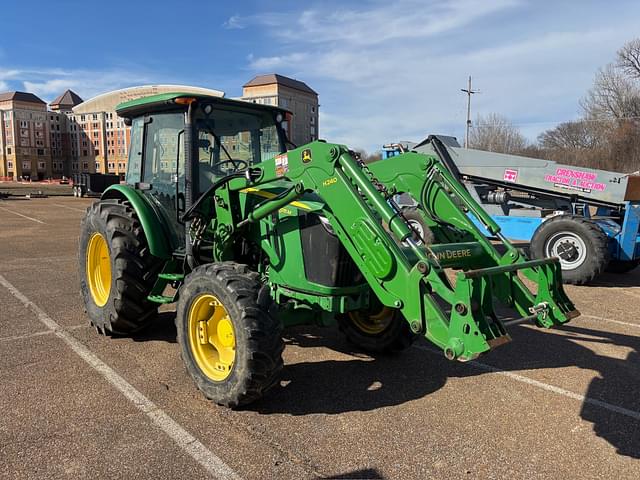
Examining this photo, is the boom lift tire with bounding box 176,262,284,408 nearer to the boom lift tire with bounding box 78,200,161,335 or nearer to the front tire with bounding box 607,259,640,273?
the boom lift tire with bounding box 78,200,161,335

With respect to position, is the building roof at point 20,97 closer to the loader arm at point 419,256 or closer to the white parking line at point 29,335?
the white parking line at point 29,335

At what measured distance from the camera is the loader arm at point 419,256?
3107 millimetres

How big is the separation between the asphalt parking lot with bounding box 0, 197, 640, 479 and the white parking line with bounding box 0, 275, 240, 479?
12mm

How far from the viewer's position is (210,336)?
159 inches

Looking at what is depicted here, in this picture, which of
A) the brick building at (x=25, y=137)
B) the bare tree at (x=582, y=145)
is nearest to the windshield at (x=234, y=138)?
the bare tree at (x=582, y=145)

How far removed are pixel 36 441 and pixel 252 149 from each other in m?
3.17


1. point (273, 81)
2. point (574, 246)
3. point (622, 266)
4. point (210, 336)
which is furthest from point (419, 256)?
point (273, 81)

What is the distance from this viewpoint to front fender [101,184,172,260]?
4.77 metres

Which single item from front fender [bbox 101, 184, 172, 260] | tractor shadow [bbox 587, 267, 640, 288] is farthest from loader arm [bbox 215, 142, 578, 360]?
tractor shadow [bbox 587, 267, 640, 288]

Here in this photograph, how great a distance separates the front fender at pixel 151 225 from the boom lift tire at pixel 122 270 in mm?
180

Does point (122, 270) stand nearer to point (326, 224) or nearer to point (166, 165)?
point (166, 165)

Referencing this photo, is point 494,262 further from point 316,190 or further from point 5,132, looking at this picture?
point 5,132

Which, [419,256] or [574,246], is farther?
[574,246]

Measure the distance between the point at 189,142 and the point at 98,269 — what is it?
221cm
